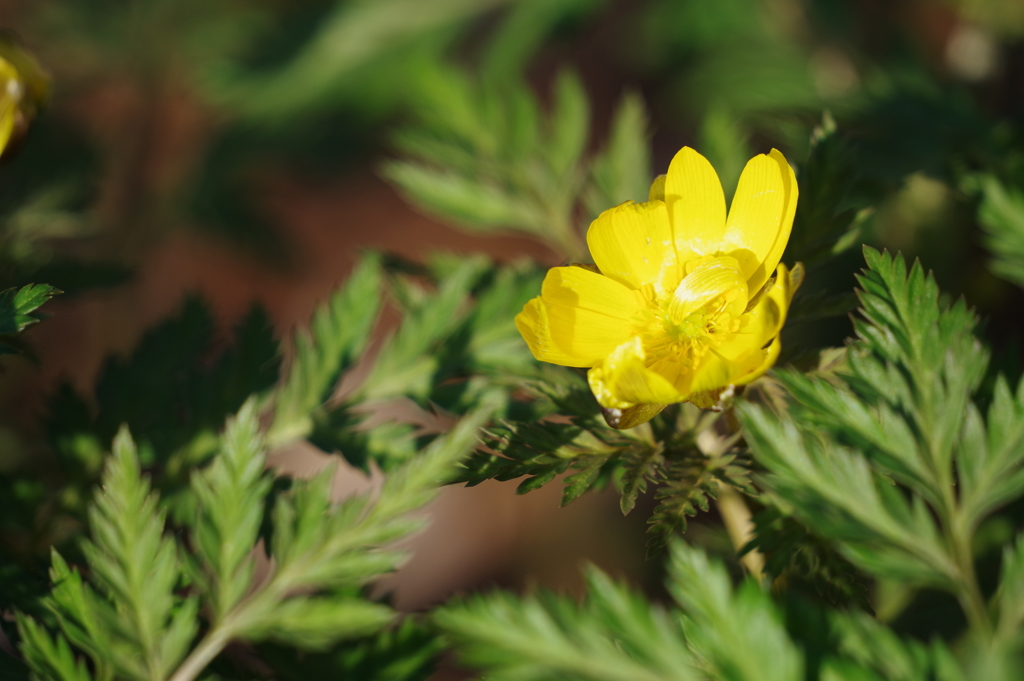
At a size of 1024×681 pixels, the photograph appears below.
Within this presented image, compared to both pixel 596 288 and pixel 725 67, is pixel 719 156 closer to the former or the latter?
pixel 596 288

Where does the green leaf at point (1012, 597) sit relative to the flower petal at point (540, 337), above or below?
below

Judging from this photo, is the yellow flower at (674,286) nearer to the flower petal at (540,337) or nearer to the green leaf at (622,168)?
the flower petal at (540,337)

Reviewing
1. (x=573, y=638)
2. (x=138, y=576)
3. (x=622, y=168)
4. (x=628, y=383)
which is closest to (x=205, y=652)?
(x=138, y=576)

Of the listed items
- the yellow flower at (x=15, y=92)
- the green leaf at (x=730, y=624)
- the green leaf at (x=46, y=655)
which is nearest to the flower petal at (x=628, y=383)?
the green leaf at (x=730, y=624)

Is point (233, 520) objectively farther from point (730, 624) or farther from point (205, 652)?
point (730, 624)

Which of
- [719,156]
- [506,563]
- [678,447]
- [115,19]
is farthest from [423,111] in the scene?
[506,563]

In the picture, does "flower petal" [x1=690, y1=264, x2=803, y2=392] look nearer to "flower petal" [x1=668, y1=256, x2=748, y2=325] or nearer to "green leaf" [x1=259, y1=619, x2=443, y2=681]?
"flower petal" [x1=668, y1=256, x2=748, y2=325]
